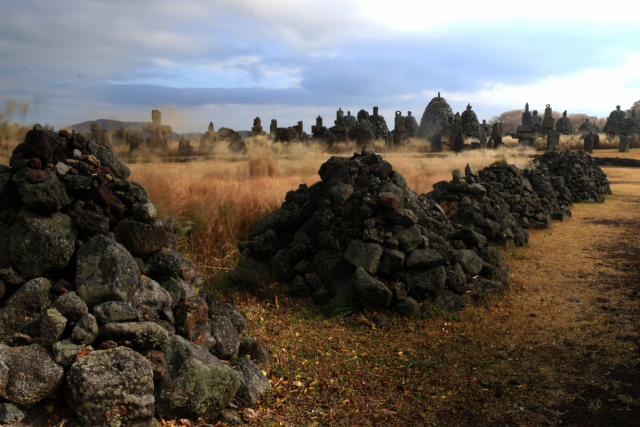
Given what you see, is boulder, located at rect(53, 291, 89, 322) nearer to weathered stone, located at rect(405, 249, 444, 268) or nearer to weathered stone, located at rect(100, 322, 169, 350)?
weathered stone, located at rect(100, 322, 169, 350)

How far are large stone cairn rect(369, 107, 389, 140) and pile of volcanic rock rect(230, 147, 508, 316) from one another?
29.4 meters

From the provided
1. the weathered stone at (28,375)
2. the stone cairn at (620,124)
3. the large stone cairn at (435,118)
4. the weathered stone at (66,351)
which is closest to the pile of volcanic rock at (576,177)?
the weathered stone at (66,351)

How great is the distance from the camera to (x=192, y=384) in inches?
98.9

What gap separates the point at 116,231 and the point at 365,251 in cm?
283

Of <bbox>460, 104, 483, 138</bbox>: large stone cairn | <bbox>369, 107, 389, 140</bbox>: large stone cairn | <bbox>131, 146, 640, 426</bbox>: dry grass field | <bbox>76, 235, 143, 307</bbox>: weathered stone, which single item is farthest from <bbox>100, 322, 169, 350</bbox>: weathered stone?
<bbox>460, 104, 483, 138</bbox>: large stone cairn

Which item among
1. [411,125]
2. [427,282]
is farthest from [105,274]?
[411,125]

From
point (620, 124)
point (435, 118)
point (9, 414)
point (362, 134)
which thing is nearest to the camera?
point (9, 414)

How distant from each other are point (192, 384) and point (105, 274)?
2.69ft

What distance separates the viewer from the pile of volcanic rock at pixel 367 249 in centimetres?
492

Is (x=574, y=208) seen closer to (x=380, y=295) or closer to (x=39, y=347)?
(x=380, y=295)

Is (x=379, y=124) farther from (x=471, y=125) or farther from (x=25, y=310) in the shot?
(x=25, y=310)

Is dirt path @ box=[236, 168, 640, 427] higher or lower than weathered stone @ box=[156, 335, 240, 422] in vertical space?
lower

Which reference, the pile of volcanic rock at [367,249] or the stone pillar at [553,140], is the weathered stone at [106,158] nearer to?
the pile of volcanic rock at [367,249]

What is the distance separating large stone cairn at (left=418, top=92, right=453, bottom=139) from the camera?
4021 cm
